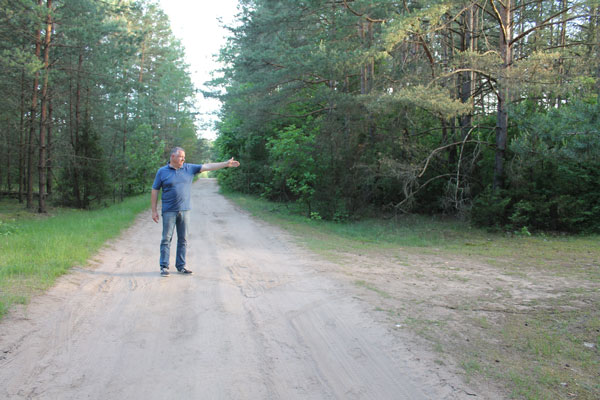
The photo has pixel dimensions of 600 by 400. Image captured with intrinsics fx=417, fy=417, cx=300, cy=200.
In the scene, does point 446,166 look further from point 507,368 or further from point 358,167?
point 507,368

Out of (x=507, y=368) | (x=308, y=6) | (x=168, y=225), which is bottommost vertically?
(x=507, y=368)

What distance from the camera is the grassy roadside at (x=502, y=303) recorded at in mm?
3686

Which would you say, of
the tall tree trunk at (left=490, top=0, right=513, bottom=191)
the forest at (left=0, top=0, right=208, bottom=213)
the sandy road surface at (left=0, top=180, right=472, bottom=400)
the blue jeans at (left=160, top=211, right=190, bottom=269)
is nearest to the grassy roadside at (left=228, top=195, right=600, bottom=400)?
the sandy road surface at (left=0, top=180, right=472, bottom=400)

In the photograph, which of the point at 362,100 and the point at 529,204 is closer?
the point at 529,204

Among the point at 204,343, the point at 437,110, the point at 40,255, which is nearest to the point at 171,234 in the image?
the point at 40,255

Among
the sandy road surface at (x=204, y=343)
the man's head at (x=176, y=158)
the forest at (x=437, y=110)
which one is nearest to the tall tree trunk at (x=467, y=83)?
the forest at (x=437, y=110)

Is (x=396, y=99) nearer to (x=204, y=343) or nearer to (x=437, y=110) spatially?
(x=437, y=110)

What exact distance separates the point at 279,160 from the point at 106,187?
34.9ft

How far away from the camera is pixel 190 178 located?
7113 millimetres

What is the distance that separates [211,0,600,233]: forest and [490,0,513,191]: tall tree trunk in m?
0.05

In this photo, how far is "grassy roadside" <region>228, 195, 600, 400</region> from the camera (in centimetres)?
369

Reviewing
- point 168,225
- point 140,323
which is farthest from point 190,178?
point 140,323

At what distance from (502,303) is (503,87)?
8.49 metres

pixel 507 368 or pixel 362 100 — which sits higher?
pixel 362 100
